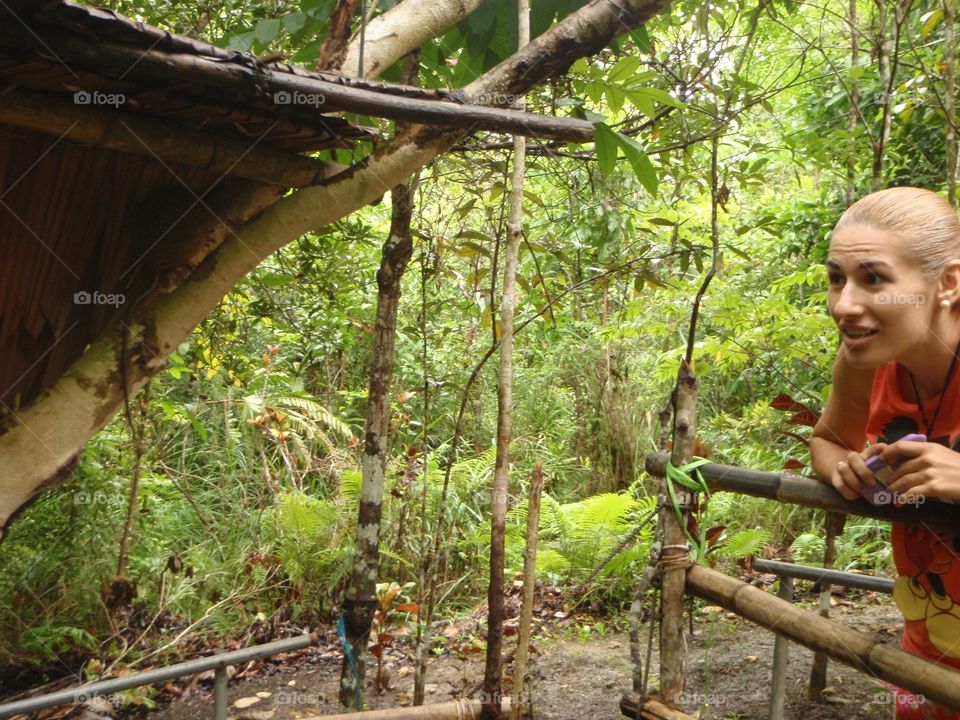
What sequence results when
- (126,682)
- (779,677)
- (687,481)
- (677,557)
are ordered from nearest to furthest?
(687,481), (677,557), (126,682), (779,677)

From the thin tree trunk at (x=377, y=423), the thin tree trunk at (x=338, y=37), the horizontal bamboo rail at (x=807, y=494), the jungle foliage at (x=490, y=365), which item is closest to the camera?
the horizontal bamboo rail at (x=807, y=494)

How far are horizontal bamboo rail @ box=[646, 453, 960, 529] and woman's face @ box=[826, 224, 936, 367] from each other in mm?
267

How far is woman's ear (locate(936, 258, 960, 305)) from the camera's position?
1.40 m

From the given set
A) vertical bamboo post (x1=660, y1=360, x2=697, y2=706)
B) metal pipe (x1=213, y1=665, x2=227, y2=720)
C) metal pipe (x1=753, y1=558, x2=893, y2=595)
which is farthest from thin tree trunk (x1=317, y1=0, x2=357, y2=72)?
metal pipe (x1=753, y1=558, x2=893, y2=595)

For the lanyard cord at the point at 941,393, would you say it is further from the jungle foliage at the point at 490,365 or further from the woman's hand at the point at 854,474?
the jungle foliage at the point at 490,365

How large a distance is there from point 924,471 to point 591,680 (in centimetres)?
319

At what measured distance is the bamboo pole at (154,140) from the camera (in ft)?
4.71

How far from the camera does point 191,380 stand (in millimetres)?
6102

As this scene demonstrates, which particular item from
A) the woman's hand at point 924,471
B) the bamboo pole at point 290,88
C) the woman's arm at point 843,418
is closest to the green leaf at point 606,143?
the bamboo pole at point 290,88

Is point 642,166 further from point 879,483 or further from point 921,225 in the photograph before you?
point 879,483

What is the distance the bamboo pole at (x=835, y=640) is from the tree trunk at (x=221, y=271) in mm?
1214

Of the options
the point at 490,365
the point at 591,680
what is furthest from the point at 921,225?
the point at 490,365

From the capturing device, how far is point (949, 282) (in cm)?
140

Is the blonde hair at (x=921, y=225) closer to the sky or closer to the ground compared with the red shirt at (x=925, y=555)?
closer to the sky
